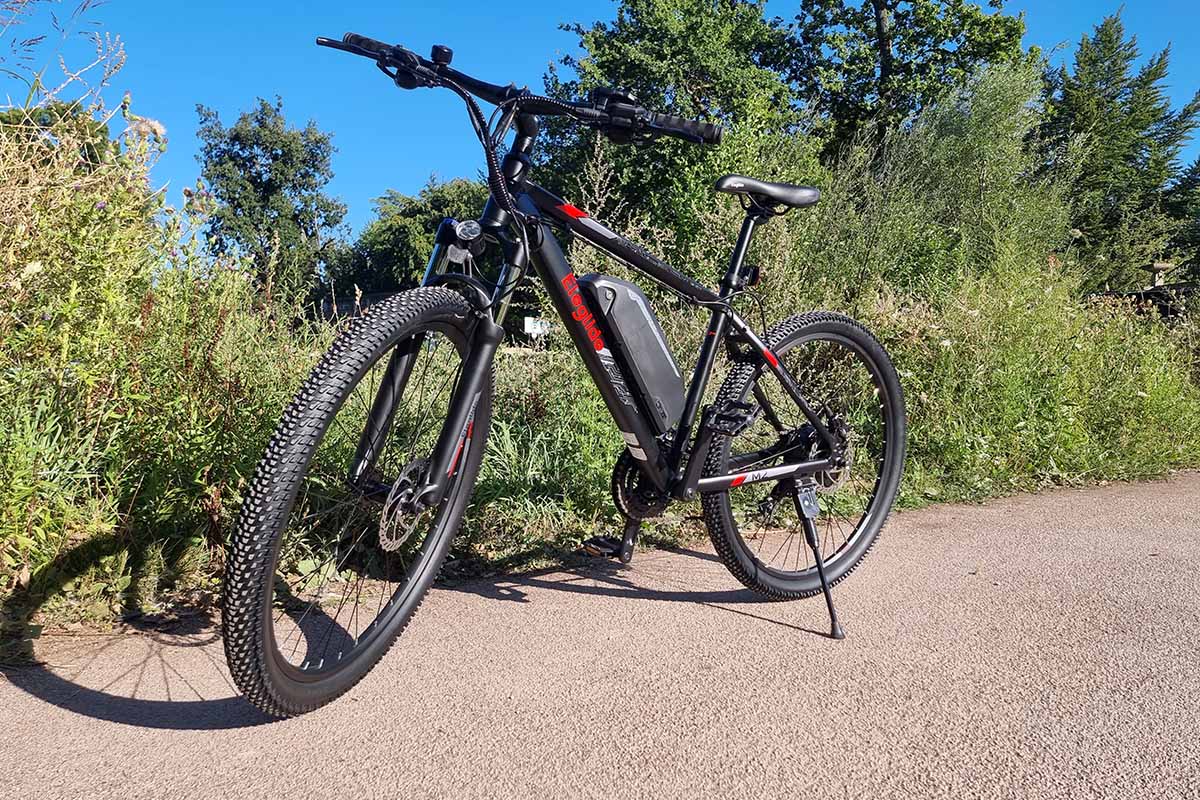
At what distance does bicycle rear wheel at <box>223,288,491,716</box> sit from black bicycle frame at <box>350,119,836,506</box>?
57 millimetres

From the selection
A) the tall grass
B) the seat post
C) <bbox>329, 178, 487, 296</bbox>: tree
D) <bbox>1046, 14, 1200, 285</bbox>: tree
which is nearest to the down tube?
the seat post

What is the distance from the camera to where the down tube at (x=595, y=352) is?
2.49m

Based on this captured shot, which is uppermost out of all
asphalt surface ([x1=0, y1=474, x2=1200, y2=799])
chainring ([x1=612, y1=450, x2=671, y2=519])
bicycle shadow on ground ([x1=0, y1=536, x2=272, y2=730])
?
chainring ([x1=612, y1=450, x2=671, y2=519])

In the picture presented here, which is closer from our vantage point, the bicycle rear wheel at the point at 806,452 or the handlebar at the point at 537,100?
the handlebar at the point at 537,100

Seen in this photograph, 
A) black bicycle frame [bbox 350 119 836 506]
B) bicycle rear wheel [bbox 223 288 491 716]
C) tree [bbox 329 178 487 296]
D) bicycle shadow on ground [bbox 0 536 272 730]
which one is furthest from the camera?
tree [bbox 329 178 487 296]

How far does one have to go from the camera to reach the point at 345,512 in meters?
2.87

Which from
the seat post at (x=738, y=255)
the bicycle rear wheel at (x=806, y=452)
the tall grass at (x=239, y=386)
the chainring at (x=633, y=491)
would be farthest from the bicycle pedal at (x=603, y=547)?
the seat post at (x=738, y=255)

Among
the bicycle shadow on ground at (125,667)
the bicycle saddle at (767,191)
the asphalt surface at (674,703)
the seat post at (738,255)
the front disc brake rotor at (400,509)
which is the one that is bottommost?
the bicycle shadow on ground at (125,667)

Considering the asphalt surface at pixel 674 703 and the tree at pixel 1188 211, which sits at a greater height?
the tree at pixel 1188 211

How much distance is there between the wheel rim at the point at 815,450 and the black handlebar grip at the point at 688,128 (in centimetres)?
95

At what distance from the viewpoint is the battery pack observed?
2.66 metres

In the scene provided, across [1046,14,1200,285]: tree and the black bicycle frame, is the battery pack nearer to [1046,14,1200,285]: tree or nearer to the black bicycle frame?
the black bicycle frame

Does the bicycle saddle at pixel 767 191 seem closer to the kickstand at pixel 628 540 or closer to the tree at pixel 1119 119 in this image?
the kickstand at pixel 628 540

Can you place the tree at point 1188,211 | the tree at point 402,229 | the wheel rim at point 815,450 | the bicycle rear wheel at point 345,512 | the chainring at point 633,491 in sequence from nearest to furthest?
the bicycle rear wheel at point 345,512 < the chainring at point 633,491 < the wheel rim at point 815,450 < the tree at point 1188,211 < the tree at point 402,229
